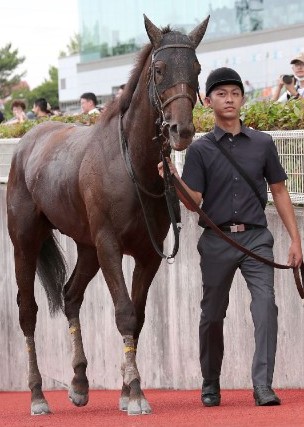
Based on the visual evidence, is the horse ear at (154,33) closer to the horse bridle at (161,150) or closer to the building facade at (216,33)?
the horse bridle at (161,150)

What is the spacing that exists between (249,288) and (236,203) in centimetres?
56

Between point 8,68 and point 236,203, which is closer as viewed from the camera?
point 236,203

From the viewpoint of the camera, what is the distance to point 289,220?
8453 millimetres

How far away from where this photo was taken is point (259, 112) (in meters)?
11.2

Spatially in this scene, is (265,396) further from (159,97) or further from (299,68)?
(299,68)

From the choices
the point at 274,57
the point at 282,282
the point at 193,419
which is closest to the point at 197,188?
the point at 193,419

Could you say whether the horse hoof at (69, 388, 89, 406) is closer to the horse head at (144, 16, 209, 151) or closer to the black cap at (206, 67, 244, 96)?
the horse head at (144, 16, 209, 151)

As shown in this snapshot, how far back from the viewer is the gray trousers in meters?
8.22

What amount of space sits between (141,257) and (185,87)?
150cm

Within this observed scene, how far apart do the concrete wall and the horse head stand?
2.75m

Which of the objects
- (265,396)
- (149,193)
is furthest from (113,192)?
(265,396)

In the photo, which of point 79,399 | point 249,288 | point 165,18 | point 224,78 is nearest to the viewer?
point 224,78

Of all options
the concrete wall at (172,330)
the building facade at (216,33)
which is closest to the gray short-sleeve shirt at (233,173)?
the concrete wall at (172,330)

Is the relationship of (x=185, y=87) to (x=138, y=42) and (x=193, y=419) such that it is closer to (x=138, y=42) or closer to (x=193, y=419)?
(x=193, y=419)
